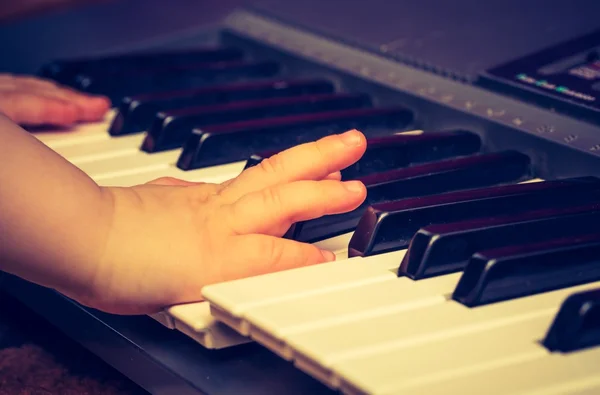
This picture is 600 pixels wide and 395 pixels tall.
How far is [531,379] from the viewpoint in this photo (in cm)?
71

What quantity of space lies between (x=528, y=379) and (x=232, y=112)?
66 centimetres

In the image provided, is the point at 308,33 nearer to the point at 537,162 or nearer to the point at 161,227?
the point at 537,162

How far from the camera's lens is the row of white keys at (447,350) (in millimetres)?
694

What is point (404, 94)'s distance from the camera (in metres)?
1.29

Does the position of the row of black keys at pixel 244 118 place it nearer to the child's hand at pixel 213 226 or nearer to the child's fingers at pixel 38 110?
the child's fingers at pixel 38 110

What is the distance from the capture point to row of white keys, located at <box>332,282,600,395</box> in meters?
0.69

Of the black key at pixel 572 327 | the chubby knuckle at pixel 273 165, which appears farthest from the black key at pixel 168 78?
the black key at pixel 572 327

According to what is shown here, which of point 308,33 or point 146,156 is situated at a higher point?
point 308,33

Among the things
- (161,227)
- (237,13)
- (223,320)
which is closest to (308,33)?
(237,13)

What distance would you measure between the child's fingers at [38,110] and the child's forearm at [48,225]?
1.33 feet

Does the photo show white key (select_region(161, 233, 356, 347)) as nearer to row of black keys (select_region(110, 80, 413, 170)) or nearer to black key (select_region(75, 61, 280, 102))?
row of black keys (select_region(110, 80, 413, 170))

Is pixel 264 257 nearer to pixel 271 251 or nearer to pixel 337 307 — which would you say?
pixel 271 251

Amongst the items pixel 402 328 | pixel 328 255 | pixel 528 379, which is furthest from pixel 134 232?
pixel 528 379

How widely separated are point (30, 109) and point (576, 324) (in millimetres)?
825
